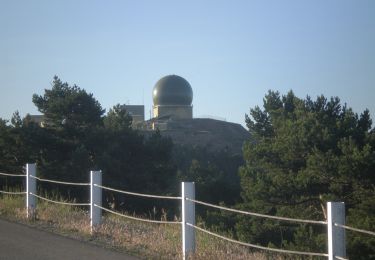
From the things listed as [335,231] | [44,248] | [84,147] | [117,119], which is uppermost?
[117,119]

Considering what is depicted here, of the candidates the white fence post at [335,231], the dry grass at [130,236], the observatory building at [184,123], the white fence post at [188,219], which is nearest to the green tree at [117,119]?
the observatory building at [184,123]

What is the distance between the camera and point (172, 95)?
3012 inches

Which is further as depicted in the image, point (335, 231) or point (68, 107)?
point (68, 107)

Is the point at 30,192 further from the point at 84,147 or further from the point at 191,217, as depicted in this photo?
the point at 84,147

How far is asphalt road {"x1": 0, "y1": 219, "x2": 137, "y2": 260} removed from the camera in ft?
26.6

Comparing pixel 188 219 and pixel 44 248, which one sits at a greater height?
pixel 188 219

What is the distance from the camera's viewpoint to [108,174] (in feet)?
123

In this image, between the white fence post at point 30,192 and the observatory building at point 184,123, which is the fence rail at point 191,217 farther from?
the observatory building at point 184,123

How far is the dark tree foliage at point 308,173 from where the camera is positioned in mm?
25267

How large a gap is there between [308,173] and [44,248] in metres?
20.5

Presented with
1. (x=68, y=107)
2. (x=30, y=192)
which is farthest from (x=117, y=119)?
(x=30, y=192)

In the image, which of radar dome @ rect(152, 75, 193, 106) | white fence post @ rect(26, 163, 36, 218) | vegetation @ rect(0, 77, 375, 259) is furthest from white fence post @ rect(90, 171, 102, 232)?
radar dome @ rect(152, 75, 193, 106)

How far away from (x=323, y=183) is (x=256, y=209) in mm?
4646

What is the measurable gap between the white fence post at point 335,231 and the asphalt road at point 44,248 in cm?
322
